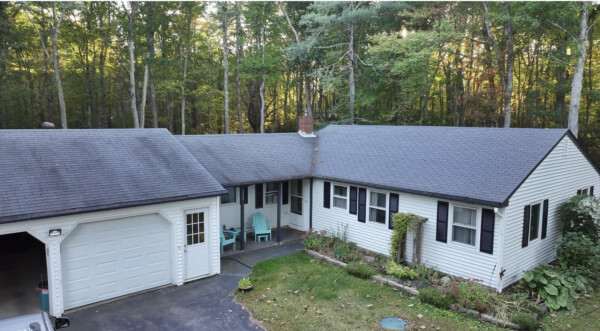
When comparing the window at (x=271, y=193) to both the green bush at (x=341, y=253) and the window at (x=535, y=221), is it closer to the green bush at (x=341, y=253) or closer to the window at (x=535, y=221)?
the green bush at (x=341, y=253)

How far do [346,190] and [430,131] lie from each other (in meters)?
3.66

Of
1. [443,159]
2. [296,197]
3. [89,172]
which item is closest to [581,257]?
[443,159]

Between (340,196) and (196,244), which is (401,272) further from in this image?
(196,244)

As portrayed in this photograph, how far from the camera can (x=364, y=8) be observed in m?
22.6

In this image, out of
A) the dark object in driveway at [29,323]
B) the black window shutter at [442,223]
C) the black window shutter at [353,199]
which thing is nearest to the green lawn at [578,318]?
the black window shutter at [442,223]

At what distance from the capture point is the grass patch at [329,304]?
25.1 feet

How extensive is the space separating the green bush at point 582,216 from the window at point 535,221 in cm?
132

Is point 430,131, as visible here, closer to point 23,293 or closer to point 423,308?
point 423,308

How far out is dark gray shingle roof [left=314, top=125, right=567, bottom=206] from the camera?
9508mm

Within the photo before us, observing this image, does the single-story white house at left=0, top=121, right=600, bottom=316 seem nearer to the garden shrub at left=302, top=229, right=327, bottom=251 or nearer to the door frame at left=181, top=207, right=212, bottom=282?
the door frame at left=181, top=207, right=212, bottom=282

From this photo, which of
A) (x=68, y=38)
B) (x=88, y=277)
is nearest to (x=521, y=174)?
(x=88, y=277)

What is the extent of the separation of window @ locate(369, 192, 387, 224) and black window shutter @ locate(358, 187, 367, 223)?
0.20m

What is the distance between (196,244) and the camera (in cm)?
989

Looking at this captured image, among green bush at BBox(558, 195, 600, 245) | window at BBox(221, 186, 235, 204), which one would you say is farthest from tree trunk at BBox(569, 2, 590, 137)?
window at BBox(221, 186, 235, 204)
